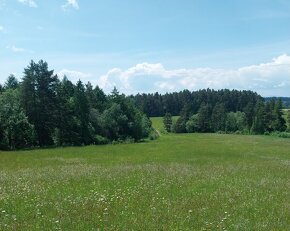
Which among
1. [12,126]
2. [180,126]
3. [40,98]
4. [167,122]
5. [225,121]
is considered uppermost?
[40,98]

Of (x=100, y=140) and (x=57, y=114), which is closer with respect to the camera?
(x=57, y=114)

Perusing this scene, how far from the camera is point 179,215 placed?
12.8 meters

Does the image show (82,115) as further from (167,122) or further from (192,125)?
(167,122)

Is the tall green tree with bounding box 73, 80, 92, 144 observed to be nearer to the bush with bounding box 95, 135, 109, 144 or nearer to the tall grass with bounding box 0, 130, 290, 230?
the bush with bounding box 95, 135, 109, 144

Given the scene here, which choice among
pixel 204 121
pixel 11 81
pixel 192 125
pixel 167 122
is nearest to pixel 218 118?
pixel 204 121

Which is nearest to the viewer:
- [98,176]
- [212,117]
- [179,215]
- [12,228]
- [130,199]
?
[12,228]

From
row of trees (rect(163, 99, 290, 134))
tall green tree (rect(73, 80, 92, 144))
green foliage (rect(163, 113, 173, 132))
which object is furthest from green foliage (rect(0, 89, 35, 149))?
green foliage (rect(163, 113, 173, 132))

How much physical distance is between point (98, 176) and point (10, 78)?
84.4 m

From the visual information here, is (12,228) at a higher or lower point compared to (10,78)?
lower

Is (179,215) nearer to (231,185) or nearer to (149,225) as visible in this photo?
(149,225)

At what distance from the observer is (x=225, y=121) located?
533 ft

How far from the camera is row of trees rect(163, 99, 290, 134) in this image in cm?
14475

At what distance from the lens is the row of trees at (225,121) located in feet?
475

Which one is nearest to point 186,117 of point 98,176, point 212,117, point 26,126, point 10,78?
point 212,117
